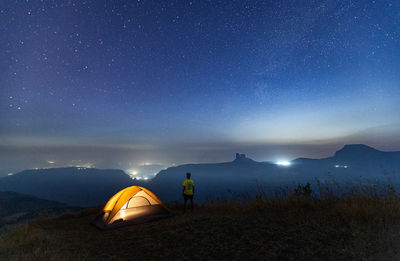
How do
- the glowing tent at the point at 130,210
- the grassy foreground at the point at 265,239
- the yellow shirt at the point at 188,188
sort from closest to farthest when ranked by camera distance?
1. the grassy foreground at the point at 265,239
2. the glowing tent at the point at 130,210
3. the yellow shirt at the point at 188,188

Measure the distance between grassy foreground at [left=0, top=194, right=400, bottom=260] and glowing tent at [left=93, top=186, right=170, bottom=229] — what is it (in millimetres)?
1432

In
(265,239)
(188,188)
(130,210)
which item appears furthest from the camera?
(188,188)

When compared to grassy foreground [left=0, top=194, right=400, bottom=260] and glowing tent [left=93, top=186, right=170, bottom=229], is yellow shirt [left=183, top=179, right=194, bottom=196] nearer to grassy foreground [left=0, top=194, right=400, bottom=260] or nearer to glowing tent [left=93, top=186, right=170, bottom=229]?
glowing tent [left=93, top=186, right=170, bottom=229]

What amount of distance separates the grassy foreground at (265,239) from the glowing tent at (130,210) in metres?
1.43

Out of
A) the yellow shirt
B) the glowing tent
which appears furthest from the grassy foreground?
the yellow shirt

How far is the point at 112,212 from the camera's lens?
28.1 feet

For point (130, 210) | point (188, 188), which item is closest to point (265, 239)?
point (188, 188)

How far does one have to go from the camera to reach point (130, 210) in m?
8.98

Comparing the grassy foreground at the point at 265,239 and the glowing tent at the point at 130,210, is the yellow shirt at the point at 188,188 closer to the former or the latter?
the glowing tent at the point at 130,210

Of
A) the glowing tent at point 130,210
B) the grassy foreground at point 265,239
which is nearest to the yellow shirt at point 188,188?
the glowing tent at point 130,210

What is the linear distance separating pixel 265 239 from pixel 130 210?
666 cm

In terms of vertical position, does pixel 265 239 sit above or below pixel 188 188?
below

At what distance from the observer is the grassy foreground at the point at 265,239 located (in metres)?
3.89

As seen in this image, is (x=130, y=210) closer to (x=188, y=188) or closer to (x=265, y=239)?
(x=188, y=188)
